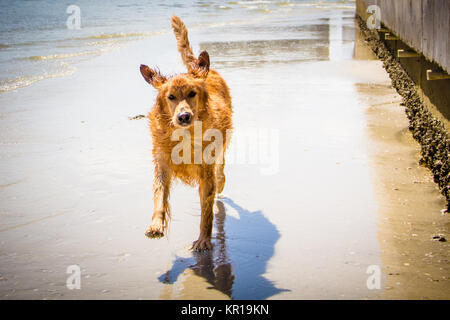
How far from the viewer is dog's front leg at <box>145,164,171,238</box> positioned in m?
3.51

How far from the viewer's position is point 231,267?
142 inches

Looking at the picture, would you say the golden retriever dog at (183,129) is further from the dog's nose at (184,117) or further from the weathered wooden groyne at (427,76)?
the weathered wooden groyne at (427,76)

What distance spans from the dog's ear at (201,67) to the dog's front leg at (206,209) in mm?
733

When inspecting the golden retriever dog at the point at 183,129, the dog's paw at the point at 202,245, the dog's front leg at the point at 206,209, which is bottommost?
the dog's paw at the point at 202,245

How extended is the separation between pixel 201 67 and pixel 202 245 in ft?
4.57

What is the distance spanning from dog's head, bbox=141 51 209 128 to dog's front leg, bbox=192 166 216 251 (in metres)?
0.47

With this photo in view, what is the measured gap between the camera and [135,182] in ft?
16.9

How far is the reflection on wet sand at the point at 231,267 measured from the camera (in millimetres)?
3277

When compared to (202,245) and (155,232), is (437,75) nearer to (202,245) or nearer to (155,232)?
(202,245)

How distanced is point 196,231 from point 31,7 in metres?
33.8

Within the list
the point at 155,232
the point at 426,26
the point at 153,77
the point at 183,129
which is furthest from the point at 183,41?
the point at 426,26

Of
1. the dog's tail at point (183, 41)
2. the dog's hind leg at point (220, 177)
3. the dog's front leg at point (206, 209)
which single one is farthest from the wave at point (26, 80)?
the dog's front leg at point (206, 209)

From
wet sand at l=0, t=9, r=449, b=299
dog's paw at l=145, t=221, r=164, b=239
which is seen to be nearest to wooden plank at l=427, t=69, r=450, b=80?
wet sand at l=0, t=9, r=449, b=299
